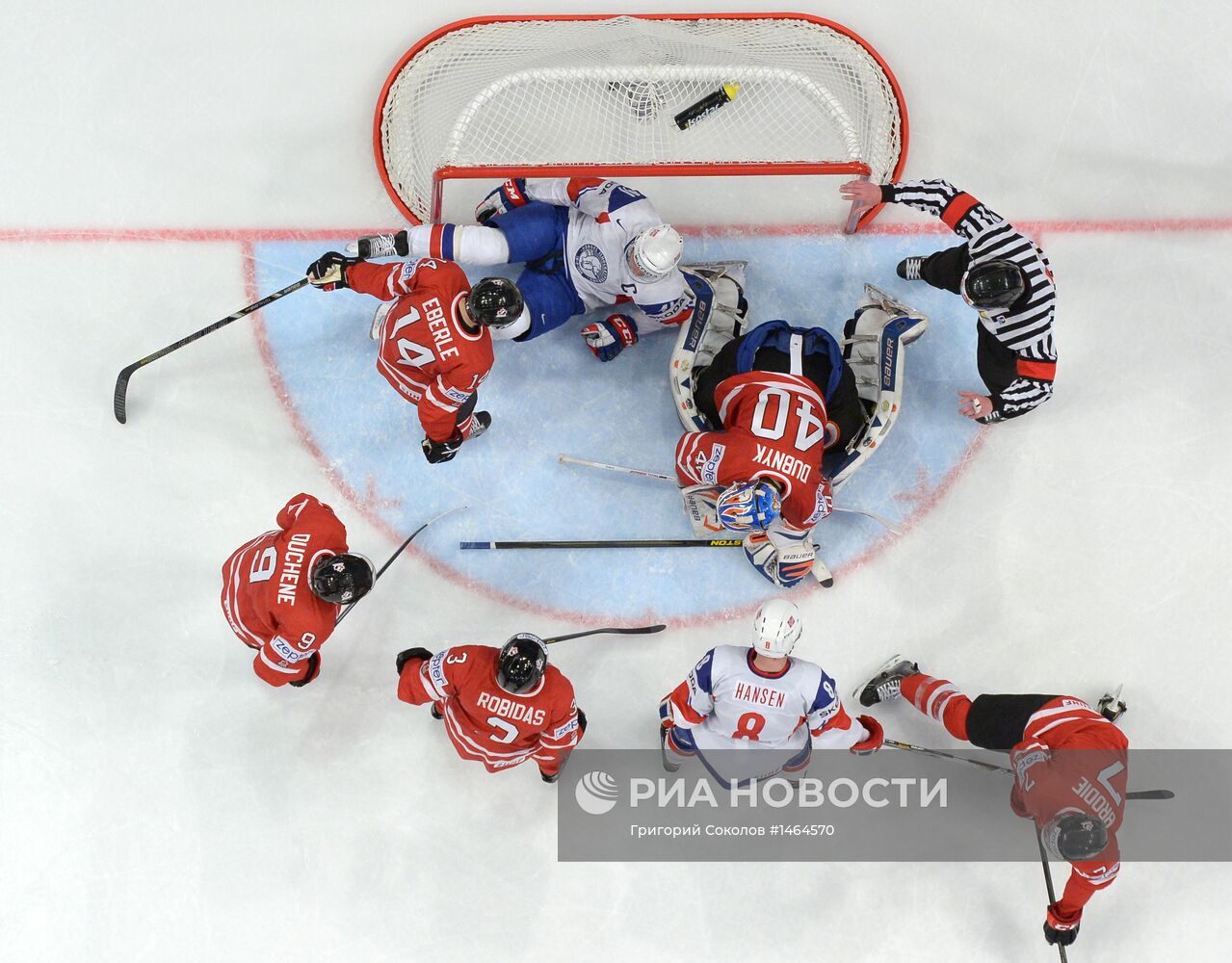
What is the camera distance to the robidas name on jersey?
3562 millimetres

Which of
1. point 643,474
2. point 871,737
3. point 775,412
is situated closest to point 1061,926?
point 871,737

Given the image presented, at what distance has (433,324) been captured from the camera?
369 cm

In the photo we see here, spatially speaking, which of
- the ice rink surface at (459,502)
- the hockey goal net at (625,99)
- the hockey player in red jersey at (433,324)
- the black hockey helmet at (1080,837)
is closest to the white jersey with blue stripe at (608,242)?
the hockey goal net at (625,99)

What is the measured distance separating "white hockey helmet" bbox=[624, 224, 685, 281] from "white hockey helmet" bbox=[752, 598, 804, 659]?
1355 mm

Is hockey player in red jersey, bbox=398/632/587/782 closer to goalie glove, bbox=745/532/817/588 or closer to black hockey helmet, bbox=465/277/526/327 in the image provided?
goalie glove, bbox=745/532/817/588

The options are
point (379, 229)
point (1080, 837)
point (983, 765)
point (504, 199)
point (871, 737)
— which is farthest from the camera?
point (379, 229)

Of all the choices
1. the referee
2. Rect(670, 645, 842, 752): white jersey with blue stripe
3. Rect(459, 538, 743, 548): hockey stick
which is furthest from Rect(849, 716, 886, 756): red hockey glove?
the referee

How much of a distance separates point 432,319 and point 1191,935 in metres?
4.16

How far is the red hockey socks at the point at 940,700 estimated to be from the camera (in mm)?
4039

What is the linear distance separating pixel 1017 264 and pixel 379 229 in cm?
278

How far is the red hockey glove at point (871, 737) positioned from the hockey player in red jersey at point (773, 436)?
65cm

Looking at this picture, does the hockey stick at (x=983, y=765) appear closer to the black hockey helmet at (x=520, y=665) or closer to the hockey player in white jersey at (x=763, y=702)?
the hockey player in white jersey at (x=763, y=702)

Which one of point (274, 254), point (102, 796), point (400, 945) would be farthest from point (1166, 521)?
point (102, 796)

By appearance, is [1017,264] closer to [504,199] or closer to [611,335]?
[611,335]
